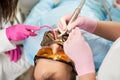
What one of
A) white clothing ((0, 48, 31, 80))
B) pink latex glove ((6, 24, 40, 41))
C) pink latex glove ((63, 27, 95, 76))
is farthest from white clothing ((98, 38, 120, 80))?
white clothing ((0, 48, 31, 80))

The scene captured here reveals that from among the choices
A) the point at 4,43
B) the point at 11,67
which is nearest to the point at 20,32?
the point at 4,43

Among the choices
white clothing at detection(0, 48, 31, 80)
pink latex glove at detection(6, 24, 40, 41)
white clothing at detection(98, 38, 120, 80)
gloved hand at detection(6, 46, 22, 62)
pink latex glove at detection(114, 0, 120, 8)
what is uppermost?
pink latex glove at detection(6, 24, 40, 41)

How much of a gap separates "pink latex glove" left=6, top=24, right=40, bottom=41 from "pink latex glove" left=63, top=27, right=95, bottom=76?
34cm

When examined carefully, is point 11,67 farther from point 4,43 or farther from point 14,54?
point 4,43

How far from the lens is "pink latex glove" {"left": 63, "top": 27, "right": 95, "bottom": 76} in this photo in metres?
0.94

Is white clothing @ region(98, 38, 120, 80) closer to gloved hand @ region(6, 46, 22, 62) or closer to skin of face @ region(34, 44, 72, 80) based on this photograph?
skin of face @ region(34, 44, 72, 80)

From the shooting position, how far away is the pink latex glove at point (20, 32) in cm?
125

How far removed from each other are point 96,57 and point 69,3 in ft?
1.59

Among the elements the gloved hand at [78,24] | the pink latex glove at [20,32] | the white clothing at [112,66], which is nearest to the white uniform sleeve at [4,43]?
the pink latex glove at [20,32]

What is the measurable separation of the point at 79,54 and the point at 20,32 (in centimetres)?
43

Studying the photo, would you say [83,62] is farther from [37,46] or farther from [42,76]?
[37,46]

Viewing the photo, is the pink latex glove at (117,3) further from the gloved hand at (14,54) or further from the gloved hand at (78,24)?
the gloved hand at (14,54)

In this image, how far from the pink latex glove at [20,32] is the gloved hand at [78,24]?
21cm

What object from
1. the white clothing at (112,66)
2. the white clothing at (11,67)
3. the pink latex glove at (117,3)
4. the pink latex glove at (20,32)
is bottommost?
the white clothing at (11,67)
